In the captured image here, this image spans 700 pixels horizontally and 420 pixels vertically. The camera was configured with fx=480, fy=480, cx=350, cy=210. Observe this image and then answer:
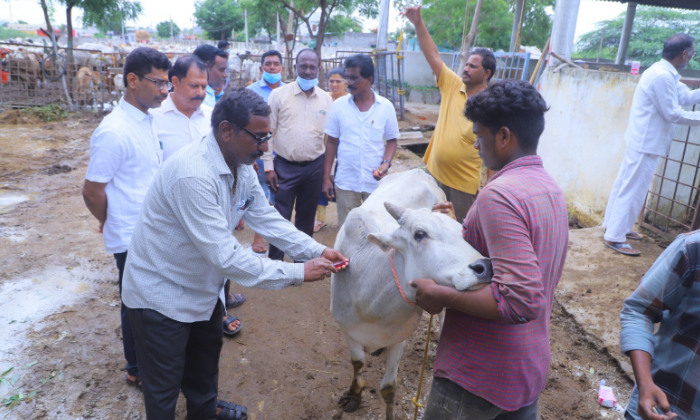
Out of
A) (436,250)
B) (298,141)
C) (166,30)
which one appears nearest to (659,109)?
(298,141)

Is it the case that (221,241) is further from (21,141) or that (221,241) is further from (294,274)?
(21,141)

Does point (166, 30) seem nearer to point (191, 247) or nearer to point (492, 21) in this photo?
point (492, 21)

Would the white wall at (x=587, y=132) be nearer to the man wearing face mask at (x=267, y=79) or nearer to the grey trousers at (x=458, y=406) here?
the man wearing face mask at (x=267, y=79)

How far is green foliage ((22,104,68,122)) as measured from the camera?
1307cm

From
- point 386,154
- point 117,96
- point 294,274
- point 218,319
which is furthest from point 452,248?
point 117,96

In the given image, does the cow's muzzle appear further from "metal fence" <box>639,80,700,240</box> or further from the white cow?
"metal fence" <box>639,80,700,240</box>

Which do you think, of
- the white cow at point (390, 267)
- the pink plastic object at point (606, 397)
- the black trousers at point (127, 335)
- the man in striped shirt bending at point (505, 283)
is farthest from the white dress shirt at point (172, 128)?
the pink plastic object at point (606, 397)

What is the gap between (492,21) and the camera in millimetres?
26125

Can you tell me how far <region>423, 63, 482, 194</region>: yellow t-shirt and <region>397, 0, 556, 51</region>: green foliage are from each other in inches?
920

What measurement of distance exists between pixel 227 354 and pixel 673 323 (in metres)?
3.05

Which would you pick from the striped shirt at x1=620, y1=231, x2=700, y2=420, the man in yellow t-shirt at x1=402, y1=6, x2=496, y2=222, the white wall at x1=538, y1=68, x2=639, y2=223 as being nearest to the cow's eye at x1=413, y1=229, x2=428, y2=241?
the striped shirt at x1=620, y1=231, x2=700, y2=420

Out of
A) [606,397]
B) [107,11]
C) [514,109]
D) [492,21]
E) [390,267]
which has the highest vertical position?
[492,21]

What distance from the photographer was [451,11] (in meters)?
27.9

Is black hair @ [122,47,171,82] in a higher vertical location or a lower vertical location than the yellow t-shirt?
higher
